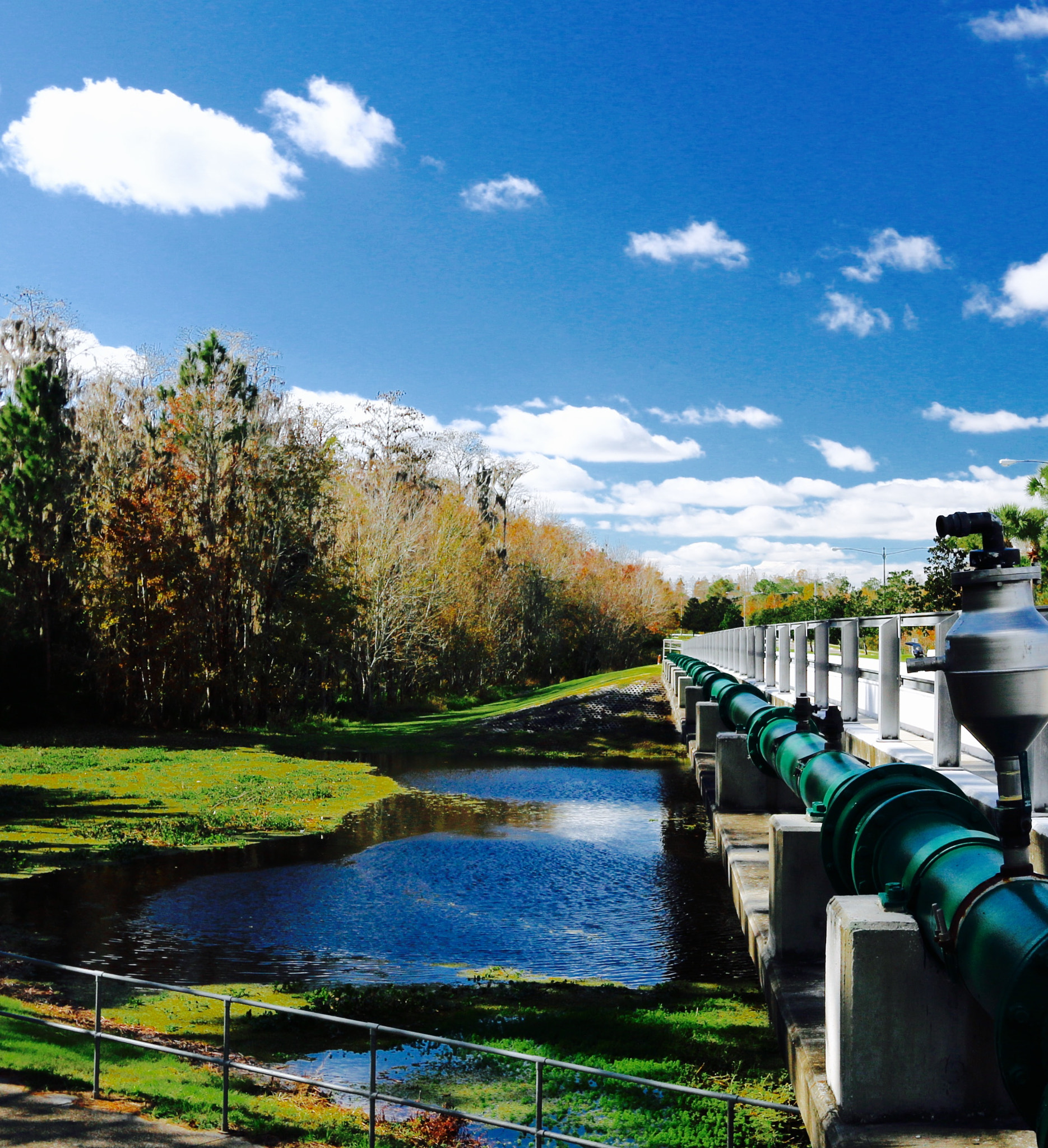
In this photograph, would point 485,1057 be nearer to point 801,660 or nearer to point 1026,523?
point 801,660

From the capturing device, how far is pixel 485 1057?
9977 millimetres

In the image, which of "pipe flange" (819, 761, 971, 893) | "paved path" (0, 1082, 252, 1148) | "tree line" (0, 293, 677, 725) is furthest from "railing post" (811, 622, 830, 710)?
"tree line" (0, 293, 677, 725)

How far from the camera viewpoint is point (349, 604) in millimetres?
44594

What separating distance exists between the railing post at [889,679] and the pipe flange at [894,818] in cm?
387

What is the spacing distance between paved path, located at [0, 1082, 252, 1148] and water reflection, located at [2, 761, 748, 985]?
4.88m

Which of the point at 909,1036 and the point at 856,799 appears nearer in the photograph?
the point at 909,1036

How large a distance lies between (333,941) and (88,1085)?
586 cm

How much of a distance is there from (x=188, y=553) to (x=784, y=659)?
29492mm

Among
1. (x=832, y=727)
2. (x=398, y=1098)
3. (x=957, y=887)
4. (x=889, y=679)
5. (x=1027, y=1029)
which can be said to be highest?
(x=889, y=679)

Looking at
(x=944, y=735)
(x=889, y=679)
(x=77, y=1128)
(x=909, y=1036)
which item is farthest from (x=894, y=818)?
(x=77, y=1128)

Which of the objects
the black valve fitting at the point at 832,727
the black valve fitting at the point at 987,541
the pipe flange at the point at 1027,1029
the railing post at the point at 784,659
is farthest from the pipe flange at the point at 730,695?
the pipe flange at the point at 1027,1029

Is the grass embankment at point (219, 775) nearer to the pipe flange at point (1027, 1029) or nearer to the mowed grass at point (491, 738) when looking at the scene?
the mowed grass at point (491, 738)

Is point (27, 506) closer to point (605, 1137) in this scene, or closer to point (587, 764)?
point (587, 764)

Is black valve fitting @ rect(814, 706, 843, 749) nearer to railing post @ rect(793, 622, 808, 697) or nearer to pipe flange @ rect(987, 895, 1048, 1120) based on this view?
pipe flange @ rect(987, 895, 1048, 1120)
